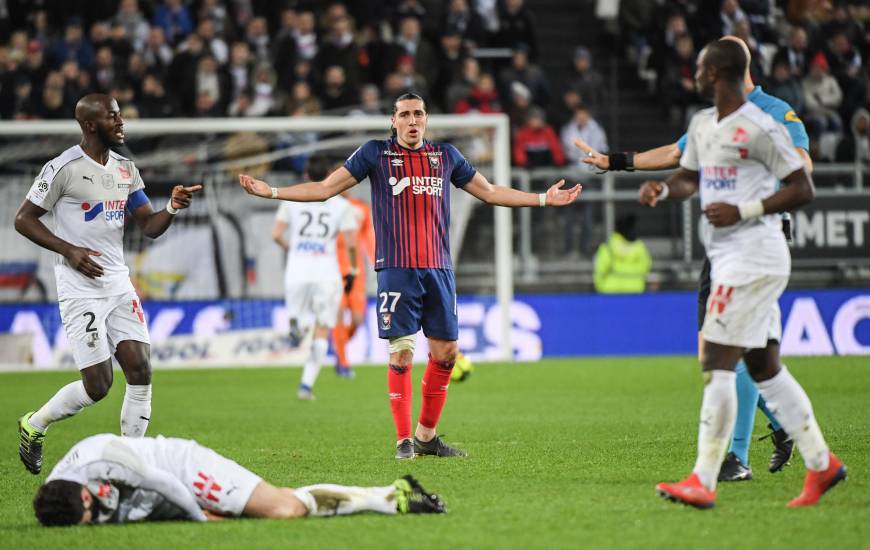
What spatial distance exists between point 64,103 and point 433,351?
13.8m

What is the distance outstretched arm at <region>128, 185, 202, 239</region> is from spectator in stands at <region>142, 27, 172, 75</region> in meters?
14.0

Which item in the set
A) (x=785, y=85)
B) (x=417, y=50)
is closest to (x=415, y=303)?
(x=417, y=50)

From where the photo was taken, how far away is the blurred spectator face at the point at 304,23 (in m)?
23.3

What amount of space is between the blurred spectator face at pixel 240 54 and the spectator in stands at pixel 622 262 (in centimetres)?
668

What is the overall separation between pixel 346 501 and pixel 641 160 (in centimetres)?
263

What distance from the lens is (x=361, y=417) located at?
1282cm

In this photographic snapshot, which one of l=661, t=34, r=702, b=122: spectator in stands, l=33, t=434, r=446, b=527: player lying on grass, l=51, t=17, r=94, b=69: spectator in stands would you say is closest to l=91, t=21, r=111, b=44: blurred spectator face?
l=51, t=17, r=94, b=69: spectator in stands

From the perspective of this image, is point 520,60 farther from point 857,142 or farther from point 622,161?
point 622,161

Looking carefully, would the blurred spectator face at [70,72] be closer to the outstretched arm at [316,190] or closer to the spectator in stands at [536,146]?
the spectator in stands at [536,146]

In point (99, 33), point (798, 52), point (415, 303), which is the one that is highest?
point (99, 33)

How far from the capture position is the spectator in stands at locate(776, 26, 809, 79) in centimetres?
2411

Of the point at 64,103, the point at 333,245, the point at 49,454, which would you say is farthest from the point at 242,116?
the point at 49,454

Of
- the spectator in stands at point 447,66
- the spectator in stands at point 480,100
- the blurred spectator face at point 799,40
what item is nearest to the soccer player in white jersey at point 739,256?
the spectator in stands at point 480,100

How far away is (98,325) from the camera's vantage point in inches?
342
